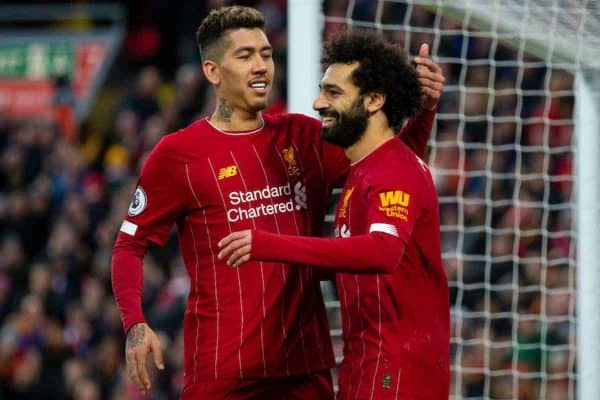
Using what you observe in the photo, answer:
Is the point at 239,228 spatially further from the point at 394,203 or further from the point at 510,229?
the point at 510,229

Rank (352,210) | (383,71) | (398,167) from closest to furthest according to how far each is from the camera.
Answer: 1. (398,167)
2. (352,210)
3. (383,71)

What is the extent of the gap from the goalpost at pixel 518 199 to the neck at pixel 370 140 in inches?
61.8

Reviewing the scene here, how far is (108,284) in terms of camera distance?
1130cm

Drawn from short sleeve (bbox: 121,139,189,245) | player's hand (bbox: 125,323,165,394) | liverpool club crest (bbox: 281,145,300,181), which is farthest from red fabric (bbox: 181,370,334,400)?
liverpool club crest (bbox: 281,145,300,181)

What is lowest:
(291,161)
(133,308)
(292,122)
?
(133,308)

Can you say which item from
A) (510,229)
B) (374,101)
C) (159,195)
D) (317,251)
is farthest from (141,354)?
(510,229)

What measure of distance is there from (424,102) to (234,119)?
2.19ft

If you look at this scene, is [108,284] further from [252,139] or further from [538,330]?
[252,139]

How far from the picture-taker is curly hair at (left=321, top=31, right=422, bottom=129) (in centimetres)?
468

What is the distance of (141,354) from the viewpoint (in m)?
4.74

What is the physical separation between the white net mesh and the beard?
229 cm

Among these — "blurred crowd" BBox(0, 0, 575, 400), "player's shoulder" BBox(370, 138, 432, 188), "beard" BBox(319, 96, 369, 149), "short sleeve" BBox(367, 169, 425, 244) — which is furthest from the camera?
"blurred crowd" BBox(0, 0, 575, 400)

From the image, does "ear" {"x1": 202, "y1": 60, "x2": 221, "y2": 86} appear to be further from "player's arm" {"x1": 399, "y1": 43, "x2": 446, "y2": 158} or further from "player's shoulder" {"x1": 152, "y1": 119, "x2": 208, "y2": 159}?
"player's arm" {"x1": 399, "y1": 43, "x2": 446, "y2": 158}

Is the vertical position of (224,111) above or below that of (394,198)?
above
